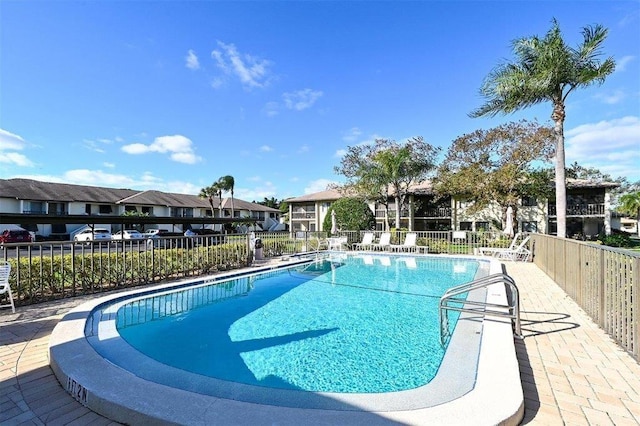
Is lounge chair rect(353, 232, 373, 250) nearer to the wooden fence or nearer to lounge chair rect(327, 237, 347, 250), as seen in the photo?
lounge chair rect(327, 237, 347, 250)

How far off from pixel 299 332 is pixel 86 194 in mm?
38659

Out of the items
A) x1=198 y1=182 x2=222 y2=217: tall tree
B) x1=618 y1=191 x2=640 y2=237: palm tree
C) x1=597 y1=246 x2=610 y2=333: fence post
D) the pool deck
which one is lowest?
the pool deck

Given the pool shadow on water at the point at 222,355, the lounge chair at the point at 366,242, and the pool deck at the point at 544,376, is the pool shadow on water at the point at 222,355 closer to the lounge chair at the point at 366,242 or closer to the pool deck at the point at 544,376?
the pool deck at the point at 544,376

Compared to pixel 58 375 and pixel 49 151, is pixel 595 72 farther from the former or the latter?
pixel 49 151

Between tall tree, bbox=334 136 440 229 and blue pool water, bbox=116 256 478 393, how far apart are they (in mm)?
14457

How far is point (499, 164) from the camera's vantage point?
23.5 metres

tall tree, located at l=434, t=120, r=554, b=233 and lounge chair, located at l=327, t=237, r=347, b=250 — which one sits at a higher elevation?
tall tree, located at l=434, t=120, r=554, b=233

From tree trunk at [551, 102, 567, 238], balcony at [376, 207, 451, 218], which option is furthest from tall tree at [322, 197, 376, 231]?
balcony at [376, 207, 451, 218]

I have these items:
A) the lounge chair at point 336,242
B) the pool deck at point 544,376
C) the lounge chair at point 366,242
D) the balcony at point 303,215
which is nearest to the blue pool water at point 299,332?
the pool deck at point 544,376

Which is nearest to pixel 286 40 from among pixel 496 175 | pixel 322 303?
pixel 322 303

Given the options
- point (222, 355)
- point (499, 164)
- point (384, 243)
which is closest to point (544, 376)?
point (222, 355)

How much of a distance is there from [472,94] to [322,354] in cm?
1644

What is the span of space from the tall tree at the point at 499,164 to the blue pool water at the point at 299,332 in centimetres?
1601

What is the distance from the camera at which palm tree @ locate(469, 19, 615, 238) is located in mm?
13383
